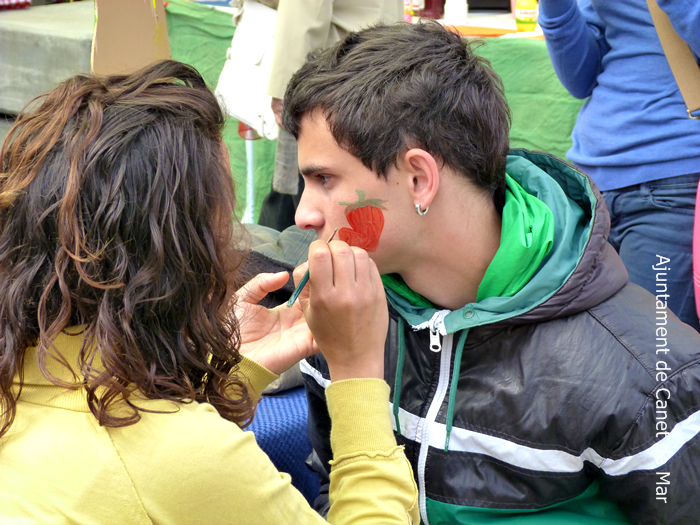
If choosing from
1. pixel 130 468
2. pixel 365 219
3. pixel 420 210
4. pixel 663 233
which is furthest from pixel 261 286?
pixel 663 233

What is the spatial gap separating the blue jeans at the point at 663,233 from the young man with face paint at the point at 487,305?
1.63 ft

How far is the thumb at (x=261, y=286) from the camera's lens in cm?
143

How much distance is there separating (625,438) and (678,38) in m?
1.14

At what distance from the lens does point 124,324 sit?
3.01 ft

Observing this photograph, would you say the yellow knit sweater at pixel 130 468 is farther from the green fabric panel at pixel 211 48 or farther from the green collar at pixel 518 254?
the green fabric panel at pixel 211 48

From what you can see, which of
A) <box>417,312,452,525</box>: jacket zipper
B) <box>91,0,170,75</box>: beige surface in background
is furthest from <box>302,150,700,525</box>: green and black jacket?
<box>91,0,170,75</box>: beige surface in background

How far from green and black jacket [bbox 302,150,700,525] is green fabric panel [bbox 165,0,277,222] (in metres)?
2.25

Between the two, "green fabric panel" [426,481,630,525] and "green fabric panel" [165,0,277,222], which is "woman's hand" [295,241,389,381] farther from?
"green fabric panel" [165,0,277,222]

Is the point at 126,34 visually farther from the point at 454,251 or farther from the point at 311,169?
the point at 454,251

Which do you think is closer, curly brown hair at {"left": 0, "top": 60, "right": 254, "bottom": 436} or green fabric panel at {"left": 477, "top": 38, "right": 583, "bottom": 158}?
curly brown hair at {"left": 0, "top": 60, "right": 254, "bottom": 436}

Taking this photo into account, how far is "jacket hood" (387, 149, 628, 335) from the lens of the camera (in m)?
1.28

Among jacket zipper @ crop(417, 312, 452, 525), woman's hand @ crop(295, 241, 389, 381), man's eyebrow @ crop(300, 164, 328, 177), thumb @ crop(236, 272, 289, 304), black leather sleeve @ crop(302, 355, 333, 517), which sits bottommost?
black leather sleeve @ crop(302, 355, 333, 517)

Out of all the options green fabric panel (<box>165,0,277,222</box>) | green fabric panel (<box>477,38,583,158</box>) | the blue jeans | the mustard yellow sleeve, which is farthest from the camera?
green fabric panel (<box>165,0,277,222</box>)

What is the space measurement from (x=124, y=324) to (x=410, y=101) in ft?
2.59
